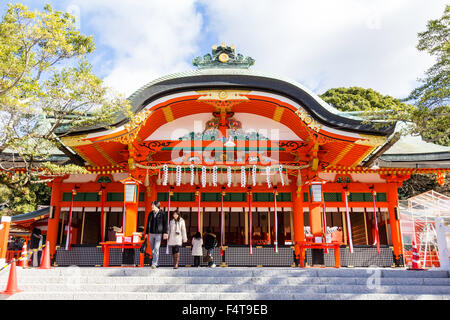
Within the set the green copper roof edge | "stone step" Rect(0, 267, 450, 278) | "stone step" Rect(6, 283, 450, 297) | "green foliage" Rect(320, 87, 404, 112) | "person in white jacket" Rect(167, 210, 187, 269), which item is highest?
"green foliage" Rect(320, 87, 404, 112)

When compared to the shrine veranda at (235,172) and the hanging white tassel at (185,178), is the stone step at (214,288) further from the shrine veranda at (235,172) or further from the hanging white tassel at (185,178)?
the hanging white tassel at (185,178)

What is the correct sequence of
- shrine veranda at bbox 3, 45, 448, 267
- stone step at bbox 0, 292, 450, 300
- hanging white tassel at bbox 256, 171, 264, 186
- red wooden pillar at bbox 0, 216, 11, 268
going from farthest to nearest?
hanging white tassel at bbox 256, 171, 264, 186, shrine veranda at bbox 3, 45, 448, 267, red wooden pillar at bbox 0, 216, 11, 268, stone step at bbox 0, 292, 450, 300

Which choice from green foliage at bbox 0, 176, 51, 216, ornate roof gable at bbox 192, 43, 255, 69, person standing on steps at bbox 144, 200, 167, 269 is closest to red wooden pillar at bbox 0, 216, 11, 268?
person standing on steps at bbox 144, 200, 167, 269

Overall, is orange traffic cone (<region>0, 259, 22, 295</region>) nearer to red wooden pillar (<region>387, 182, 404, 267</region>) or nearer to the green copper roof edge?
the green copper roof edge

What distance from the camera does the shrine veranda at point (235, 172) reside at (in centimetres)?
1063

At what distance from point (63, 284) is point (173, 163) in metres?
5.49

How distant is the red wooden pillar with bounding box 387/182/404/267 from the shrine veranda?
1.6 inches

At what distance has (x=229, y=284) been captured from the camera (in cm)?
731

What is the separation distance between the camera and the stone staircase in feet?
21.2

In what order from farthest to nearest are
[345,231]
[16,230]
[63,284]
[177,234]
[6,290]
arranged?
[16,230] < [345,231] < [177,234] < [63,284] < [6,290]

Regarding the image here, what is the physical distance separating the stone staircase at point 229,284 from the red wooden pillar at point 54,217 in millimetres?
4893

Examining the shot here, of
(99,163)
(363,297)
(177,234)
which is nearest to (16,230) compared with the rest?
(99,163)

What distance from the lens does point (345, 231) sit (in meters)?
13.9

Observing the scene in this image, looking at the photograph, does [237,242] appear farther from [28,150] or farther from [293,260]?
[28,150]
